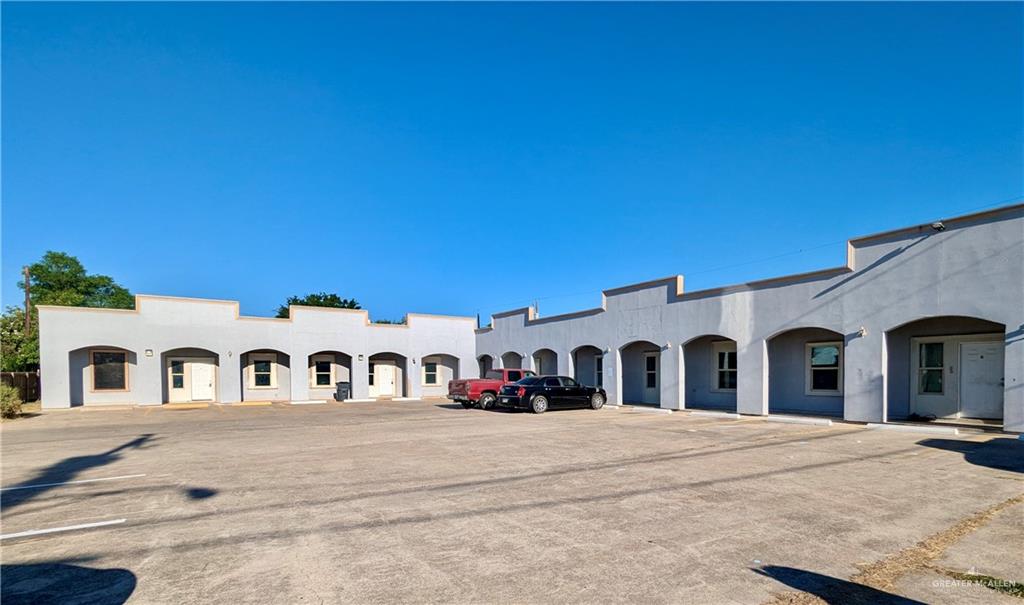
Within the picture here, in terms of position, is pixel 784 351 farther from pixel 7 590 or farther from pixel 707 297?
pixel 7 590

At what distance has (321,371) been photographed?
30.8m

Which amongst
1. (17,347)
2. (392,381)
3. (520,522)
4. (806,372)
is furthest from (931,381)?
(17,347)

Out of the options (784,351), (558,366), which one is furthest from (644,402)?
(784,351)

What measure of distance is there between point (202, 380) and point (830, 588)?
2969cm

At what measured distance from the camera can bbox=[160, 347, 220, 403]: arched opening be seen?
87.2 feet

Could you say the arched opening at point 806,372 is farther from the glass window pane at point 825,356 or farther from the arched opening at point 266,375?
the arched opening at point 266,375

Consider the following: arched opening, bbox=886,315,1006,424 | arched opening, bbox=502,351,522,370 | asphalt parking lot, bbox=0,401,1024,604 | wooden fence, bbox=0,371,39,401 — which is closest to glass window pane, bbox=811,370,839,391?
arched opening, bbox=886,315,1006,424

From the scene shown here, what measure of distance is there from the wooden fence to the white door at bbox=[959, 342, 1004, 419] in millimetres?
40559

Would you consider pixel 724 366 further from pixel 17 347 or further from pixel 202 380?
pixel 17 347

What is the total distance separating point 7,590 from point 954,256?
17873 millimetres

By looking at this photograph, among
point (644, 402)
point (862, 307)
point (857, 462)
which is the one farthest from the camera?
point (644, 402)

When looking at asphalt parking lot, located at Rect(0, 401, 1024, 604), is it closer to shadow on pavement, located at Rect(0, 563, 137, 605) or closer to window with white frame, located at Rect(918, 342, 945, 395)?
shadow on pavement, located at Rect(0, 563, 137, 605)

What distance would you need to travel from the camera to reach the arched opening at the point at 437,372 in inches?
1326

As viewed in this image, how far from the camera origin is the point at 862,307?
15.2m
